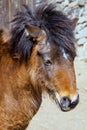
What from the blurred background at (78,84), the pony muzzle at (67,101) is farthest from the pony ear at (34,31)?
the blurred background at (78,84)

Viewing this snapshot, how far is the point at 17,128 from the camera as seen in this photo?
140 inches

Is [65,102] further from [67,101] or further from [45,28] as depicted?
[45,28]

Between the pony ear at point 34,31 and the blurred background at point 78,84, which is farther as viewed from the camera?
the blurred background at point 78,84

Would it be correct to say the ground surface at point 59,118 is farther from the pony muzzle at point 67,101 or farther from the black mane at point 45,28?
the pony muzzle at point 67,101

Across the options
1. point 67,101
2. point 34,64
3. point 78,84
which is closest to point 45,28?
point 34,64

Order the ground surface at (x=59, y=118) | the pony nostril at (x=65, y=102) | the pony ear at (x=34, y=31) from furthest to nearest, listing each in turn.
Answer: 1. the ground surface at (x=59, y=118)
2. the pony ear at (x=34, y=31)
3. the pony nostril at (x=65, y=102)

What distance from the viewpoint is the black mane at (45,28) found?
11.1 feet

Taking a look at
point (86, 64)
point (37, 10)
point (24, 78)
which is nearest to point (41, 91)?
point (24, 78)

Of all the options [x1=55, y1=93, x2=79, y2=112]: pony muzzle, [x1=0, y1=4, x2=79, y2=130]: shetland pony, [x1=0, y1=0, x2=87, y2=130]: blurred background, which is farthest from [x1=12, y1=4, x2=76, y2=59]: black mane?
[x1=0, y1=0, x2=87, y2=130]: blurred background

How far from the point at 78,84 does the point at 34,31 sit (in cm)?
316

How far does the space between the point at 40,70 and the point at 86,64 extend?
11.2 feet

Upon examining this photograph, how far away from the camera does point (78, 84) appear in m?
6.40

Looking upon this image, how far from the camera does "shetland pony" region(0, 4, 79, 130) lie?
328 cm

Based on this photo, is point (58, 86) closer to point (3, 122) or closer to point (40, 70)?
point (40, 70)
